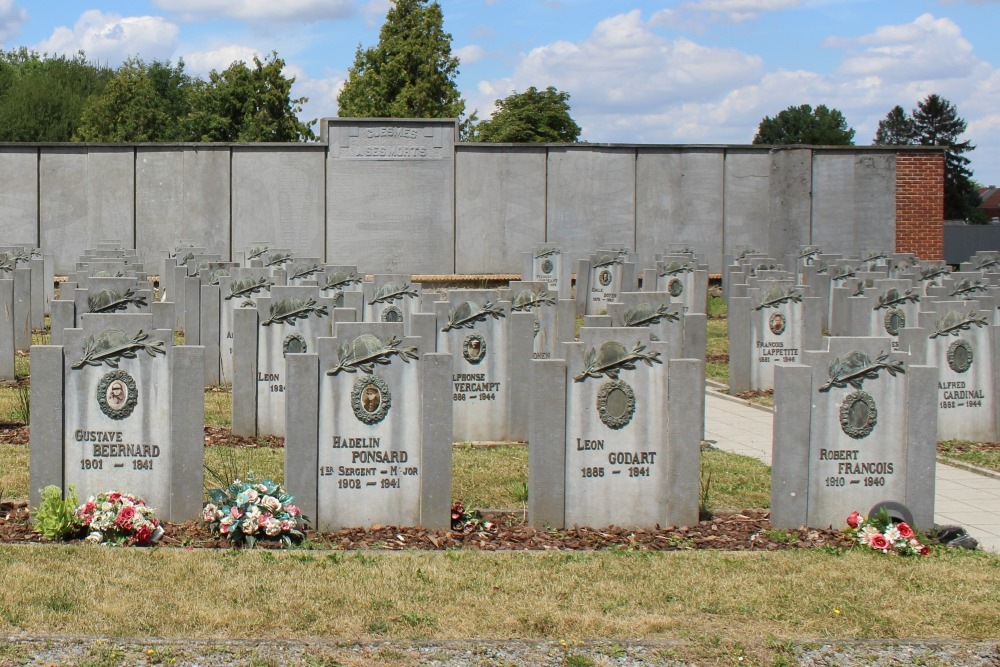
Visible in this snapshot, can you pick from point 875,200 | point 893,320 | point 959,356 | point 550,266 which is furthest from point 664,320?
point 875,200

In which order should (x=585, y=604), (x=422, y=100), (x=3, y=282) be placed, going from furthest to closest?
(x=422, y=100) → (x=3, y=282) → (x=585, y=604)

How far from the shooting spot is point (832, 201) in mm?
28938

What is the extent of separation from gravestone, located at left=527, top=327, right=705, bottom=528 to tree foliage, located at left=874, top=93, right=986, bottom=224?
239 feet

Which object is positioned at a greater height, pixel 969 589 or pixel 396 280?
pixel 396 280

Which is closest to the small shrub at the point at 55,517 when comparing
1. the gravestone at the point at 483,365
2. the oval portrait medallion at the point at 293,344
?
the oval portrait medallion at the point at 293,344

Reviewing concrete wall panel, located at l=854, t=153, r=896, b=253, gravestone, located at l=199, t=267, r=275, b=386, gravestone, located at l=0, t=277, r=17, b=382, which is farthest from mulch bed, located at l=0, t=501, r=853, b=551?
concrete wall panel, located at l=854, t=153, r=896, b=253

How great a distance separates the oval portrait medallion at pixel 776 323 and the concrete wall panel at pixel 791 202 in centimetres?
1440

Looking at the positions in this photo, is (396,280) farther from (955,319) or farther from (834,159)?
(834,159)

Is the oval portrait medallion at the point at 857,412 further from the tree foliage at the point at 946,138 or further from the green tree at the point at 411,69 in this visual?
the tree foliage at the point at 946,138

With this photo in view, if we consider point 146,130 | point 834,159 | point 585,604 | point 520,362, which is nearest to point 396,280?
point 520,362

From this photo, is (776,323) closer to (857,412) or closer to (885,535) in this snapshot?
(857,412)

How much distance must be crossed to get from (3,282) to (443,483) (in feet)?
29.2

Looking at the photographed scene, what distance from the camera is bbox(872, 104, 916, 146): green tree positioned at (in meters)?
92.0

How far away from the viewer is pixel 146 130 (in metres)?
58.5
